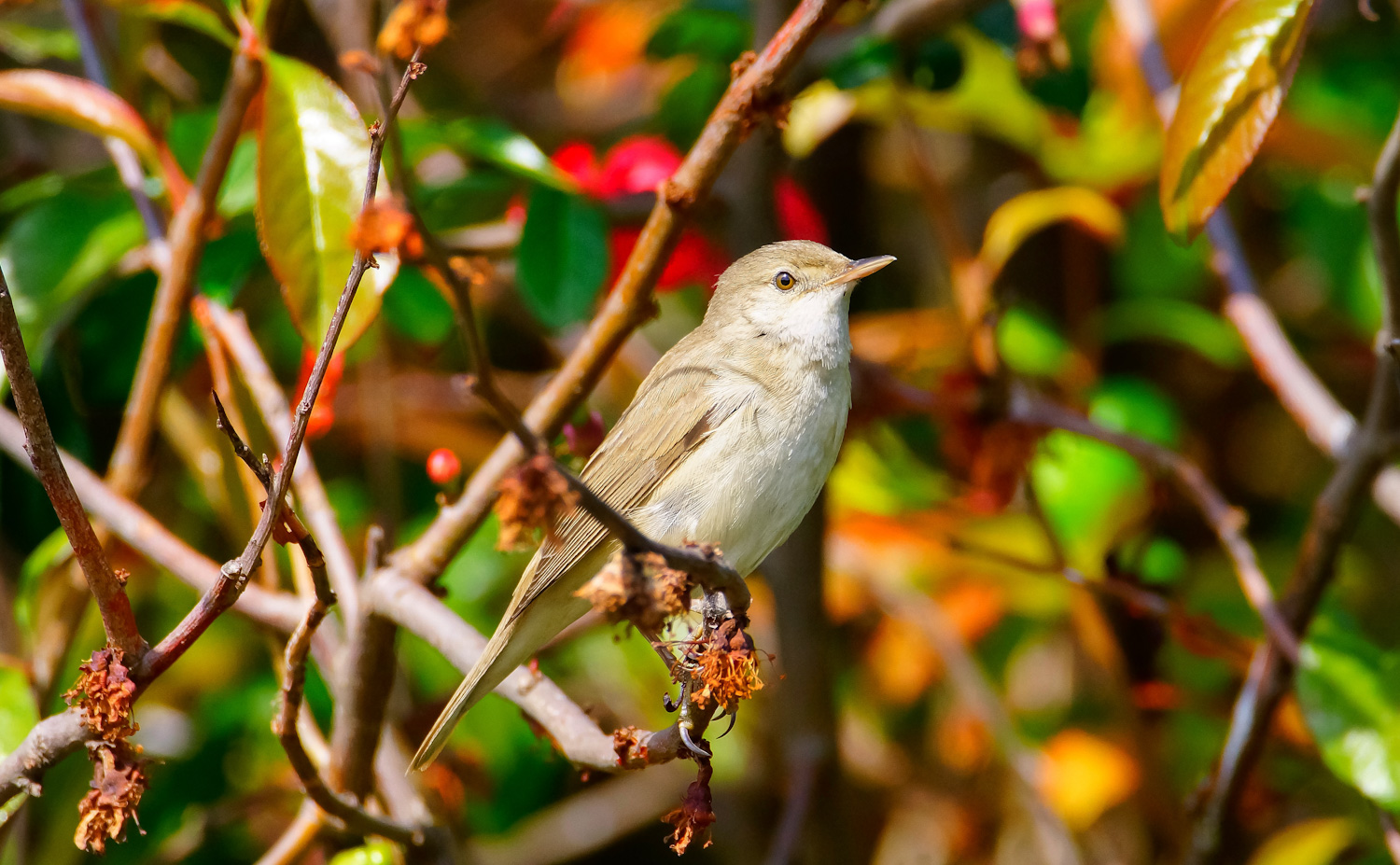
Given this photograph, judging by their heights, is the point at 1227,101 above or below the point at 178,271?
below

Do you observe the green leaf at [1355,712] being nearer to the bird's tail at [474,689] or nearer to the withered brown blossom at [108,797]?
the bird's tail at [474,689]

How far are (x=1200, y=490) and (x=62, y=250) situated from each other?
101 inches

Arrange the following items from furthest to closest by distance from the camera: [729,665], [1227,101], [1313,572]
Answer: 1. [1313,572]
2. [1227,101]
3. [729,665]

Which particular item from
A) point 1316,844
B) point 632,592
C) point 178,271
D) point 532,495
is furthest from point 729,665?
point 1316,844

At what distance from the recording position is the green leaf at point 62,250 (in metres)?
2.59

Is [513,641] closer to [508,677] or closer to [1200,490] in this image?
[508,677]

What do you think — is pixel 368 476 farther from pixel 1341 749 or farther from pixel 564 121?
pixel 1341 749

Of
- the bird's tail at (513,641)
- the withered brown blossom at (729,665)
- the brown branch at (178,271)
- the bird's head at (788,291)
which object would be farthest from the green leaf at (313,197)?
the bird's head at (788,291)

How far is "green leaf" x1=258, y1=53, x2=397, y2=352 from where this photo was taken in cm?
187

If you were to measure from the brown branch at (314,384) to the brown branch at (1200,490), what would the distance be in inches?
74.0

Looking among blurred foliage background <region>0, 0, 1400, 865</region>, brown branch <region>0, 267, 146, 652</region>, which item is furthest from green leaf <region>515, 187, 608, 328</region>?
brown branch <region>0, 267, 146, 652</region>

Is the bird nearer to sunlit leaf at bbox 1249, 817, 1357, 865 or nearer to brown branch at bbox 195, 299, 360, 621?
brown branch at bbox 195, 299, 360, 621

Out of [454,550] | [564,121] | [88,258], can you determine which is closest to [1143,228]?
[564,121]

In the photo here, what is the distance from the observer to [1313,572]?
2.47 m
